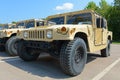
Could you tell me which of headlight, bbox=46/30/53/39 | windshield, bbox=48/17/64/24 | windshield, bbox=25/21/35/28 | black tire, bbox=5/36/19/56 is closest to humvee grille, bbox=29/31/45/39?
headlight, bbox=46/30/53/39

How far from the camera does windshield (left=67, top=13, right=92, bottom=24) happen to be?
690cm

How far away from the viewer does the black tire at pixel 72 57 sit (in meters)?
5.27

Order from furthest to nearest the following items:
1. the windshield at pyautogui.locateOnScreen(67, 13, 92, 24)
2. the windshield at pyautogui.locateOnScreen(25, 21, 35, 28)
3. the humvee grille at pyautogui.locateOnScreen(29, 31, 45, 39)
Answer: the windshield at pyautogui.locateOnScreen(25, 21, 35, 28) < the windshield at pyautogui.locateOnScreen(67, 13, 92, 24) < the humvee grille at pyautogui.locateOnScreen(29, 31, 45, 39)

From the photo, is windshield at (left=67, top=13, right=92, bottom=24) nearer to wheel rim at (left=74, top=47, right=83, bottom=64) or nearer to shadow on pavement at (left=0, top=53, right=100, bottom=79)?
wheel rim at (left=74, top=47, right=83, bottom=64)

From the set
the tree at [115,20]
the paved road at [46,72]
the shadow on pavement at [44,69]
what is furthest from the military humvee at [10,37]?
the tree at [115,20]

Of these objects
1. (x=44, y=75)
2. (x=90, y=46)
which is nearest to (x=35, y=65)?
(x=44, y=75)

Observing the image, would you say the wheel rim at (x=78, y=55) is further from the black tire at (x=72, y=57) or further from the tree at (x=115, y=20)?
the tree at (x=115, y=20)

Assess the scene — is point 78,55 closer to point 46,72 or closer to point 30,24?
point 46,72

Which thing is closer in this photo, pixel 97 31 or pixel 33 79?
pixel 33 79

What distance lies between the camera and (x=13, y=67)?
254 inches

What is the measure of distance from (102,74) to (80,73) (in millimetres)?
602

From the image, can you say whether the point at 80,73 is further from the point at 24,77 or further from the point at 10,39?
the point at 10,39

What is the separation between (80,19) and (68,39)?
1949 mm

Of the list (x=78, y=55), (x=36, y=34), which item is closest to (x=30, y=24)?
(x=36, y=34)
